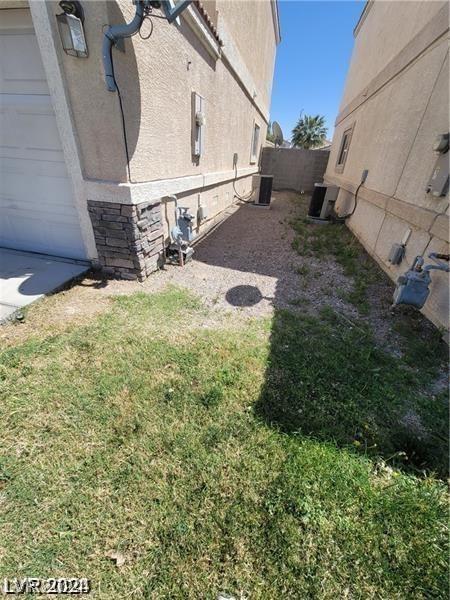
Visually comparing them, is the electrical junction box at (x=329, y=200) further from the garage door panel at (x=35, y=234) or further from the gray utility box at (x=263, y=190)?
the garage door panel at (x=35, y=234)

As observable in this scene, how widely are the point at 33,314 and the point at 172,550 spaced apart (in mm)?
2730

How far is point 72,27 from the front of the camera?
2.55 m

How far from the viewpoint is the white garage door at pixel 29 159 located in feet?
10.1

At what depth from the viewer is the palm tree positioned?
97.0 feet

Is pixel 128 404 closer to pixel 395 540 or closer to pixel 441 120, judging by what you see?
pixel 395 540

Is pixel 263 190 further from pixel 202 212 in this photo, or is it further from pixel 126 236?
pixel 126 236

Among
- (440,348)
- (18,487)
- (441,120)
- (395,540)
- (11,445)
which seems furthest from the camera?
(441,120)

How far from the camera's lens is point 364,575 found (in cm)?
128

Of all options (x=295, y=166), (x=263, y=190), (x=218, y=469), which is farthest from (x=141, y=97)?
(x=295, y=166)

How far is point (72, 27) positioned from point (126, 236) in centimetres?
208

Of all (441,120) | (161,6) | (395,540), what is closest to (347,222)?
(441,120)

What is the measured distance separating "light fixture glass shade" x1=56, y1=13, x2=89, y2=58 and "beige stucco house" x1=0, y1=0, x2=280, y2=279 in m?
0.06

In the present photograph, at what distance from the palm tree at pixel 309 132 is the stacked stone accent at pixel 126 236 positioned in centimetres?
3321

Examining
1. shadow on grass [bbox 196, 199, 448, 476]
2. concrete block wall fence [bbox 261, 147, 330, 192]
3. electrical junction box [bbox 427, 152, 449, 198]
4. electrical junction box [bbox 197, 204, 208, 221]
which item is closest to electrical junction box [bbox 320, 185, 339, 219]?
electrical junction box [bbox 197, 204, 208, 221]
